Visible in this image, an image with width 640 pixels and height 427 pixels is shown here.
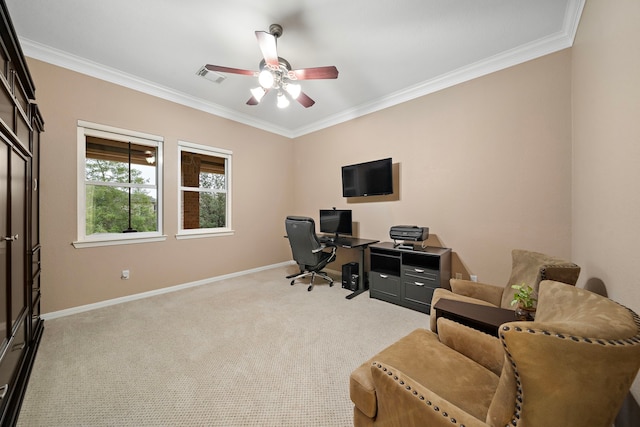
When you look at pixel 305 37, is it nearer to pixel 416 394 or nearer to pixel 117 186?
pixel 416 394

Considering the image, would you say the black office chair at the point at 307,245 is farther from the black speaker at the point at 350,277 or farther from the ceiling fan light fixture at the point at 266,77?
the ceiling fan light fixture at the point at 266,77

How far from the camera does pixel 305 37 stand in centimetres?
242

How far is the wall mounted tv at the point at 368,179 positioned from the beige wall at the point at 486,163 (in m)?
0.21

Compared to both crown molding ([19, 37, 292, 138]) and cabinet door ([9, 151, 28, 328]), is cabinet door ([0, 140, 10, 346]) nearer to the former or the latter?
cabinet door ([9, 151, 28, 328])

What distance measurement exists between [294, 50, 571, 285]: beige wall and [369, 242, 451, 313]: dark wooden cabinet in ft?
1.34

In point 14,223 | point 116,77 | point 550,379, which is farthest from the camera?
point 116,77

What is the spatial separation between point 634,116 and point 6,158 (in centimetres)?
337

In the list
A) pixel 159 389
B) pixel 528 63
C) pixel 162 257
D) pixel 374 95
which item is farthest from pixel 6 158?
pixel 528 63

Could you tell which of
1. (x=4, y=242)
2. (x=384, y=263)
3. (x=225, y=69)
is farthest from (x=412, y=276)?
→ (x=4, y=242)

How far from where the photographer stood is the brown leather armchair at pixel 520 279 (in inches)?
59.8

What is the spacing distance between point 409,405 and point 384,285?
240cm

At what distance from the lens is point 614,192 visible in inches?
56.4

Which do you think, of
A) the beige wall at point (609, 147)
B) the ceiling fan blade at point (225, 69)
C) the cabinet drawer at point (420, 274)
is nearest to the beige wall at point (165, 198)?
the ceiling fan blade at point (225, 69)

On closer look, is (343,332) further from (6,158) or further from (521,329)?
(6,158)
